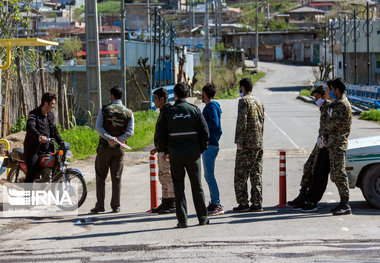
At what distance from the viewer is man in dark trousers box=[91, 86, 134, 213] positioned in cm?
1078

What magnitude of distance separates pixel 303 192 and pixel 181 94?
2682mm

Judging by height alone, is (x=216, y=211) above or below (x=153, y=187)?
below

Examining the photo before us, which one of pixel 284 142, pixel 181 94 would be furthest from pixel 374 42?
pixel 181 94

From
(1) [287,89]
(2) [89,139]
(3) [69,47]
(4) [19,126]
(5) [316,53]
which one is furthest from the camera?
(5) [316,53]

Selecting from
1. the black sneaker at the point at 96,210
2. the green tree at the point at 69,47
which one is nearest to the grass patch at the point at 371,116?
the black sneaker at the point at 96,210

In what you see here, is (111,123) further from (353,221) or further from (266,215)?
(353,221)

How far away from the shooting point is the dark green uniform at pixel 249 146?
1020cm

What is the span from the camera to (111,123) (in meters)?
10.8

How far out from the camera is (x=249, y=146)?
1023 centimetres

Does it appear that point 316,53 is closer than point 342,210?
No

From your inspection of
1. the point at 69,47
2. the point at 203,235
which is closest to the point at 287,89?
the point at 69,47

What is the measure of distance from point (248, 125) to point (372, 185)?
2.02 meters

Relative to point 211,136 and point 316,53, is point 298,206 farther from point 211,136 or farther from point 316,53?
point 316,53

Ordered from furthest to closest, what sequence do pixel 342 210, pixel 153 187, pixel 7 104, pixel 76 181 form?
pixel 7 104
pixel 76 181
pixel 153 187
pixel 342 210
